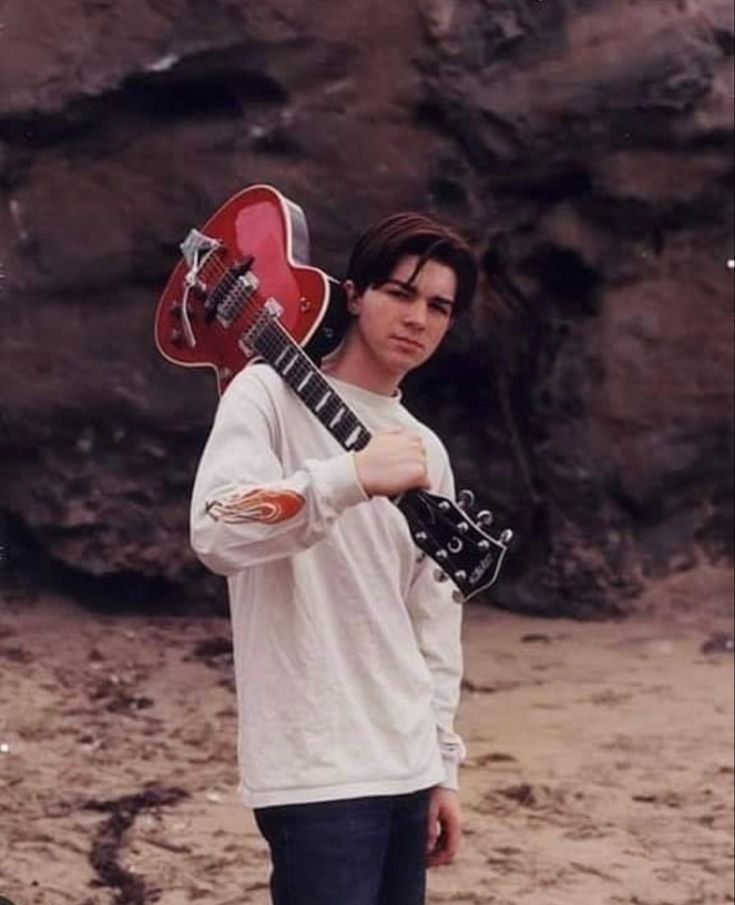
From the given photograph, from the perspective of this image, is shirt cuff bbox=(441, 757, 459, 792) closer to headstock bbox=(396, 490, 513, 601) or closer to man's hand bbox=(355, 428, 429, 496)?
headstock bbox=(396, 490, 513, 601)

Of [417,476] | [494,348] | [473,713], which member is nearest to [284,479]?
[417,476]

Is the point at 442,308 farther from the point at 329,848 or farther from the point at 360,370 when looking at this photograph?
the point at 329,848

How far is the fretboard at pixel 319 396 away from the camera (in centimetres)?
203

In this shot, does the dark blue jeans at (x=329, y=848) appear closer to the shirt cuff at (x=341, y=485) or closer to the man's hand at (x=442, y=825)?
the man's hand at (x=442, y=825)

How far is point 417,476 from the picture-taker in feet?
6.38

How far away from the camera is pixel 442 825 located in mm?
2207

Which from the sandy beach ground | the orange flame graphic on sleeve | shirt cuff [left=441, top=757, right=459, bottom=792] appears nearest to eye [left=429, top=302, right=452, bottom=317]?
the orange flame graphic on sleeve

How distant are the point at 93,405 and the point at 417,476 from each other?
399cm

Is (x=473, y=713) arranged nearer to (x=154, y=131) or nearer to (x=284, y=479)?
(x=154, y=131)

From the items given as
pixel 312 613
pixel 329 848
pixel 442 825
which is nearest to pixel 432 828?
pixel 442 825

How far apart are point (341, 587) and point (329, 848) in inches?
10.8

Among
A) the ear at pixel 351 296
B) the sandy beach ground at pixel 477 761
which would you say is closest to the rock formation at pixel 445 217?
the sandy beach ground at pixel 477 761

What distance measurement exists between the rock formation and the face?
335 cm

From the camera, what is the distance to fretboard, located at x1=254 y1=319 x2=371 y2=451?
2.03m
